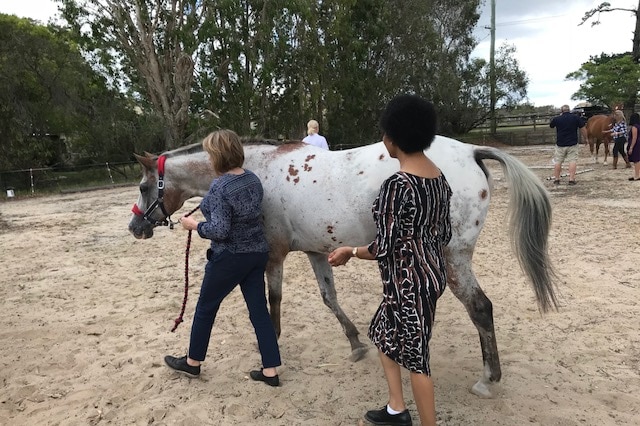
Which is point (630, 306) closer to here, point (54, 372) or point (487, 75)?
point (54, 372)

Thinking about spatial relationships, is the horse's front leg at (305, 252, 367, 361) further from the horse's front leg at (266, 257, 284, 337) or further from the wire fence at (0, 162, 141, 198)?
Result: the wire fence at (0, 162, 141, 198)

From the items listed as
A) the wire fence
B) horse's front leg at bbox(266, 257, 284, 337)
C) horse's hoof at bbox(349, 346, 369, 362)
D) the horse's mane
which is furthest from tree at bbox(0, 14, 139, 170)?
horse's hoof at bbox(349, 346, 369, 362)

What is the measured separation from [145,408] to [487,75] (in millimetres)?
29738

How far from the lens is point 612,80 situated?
23.7 meters

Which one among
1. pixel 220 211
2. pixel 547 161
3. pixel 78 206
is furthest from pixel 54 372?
pixel 547 161

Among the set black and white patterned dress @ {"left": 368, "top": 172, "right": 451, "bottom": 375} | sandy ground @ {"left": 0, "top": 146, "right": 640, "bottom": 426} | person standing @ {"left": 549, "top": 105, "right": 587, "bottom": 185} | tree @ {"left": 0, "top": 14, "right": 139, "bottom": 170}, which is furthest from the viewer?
tree @ {"left": 0, "top": 14, "right": 139, "bottom": 170}

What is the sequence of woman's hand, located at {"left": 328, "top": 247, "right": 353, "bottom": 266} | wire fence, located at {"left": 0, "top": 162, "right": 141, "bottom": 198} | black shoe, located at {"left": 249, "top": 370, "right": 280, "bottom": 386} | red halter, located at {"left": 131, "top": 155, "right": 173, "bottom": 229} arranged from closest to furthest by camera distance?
1. woman's hand, located at {"left": 328, "top": 247, "right": 353, "bottom": 266}
2. black shoe, located at {"left": 249, "top": 370, "right": 280, "bottom": 386}
3. red halter, located at {"left": 131, "top": 155, "right": 173, "bottom": 229}
4. wire fence, located at {"left": 0, "top": 162, "right": 141, "bottom": 198}

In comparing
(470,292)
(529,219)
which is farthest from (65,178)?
(529,219)

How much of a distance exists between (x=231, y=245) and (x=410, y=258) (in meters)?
1.25

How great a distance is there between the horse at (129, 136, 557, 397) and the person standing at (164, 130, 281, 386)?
0.36m

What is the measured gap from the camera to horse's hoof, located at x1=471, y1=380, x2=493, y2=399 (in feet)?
9.39

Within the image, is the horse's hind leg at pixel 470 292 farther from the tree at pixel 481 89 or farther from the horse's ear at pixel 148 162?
the tree at pixel 481 89

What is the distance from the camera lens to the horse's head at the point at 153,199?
3.63 metres

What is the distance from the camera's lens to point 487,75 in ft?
93.4
